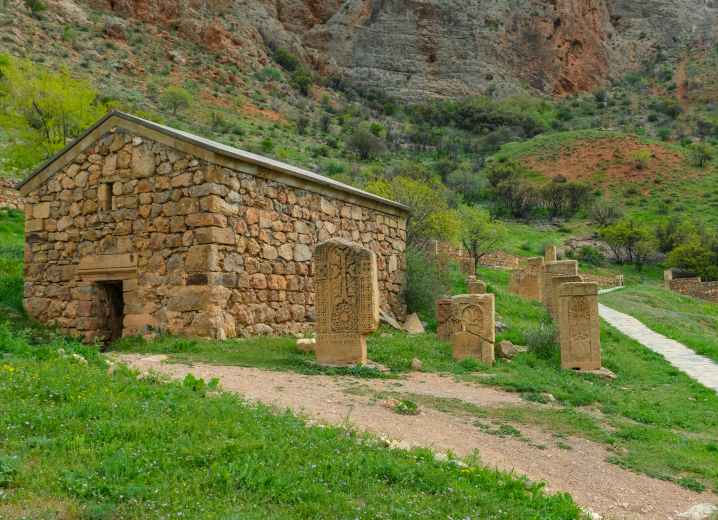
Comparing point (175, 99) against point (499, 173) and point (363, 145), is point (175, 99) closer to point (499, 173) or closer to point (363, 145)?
point (363, 145)

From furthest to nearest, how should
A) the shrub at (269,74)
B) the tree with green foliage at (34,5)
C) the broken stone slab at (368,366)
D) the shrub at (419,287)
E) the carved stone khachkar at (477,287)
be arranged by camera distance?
the shrub at (269,74) → the tree with green foliage at (34,5) → the shrub at (419,287) → the carved stone khachkar at (477,287) → the broken stone slab at (368,366)

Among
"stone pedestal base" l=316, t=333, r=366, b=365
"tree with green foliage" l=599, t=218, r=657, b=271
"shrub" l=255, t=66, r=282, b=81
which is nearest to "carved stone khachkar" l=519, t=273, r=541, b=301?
"stone pedestal base" l=316, t=333, r=366, b=365

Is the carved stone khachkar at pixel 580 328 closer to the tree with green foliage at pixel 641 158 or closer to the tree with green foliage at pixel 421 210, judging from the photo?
the tree with green foliage at pixel 421 210

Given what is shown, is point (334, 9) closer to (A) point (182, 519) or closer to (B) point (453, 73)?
(B) point (453, 73)

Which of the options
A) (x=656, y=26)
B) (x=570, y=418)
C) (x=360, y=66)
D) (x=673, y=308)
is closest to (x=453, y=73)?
(x=360, y=66)

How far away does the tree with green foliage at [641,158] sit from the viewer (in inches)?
2450

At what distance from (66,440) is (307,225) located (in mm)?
8863

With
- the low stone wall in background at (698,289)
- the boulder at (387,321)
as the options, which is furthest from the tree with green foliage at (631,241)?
the boulder at (387,321)

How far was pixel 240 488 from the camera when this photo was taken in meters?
3.78

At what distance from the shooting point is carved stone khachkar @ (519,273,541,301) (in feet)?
73.6

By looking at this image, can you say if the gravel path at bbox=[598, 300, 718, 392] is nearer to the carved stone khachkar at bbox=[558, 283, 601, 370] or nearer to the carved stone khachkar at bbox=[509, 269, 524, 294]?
the carved stone khachkar at bbox=[558, 283, 601, 370]

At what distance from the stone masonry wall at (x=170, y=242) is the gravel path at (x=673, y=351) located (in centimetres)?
849

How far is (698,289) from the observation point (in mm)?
35438

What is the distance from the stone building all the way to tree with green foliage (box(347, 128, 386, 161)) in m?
43.2
